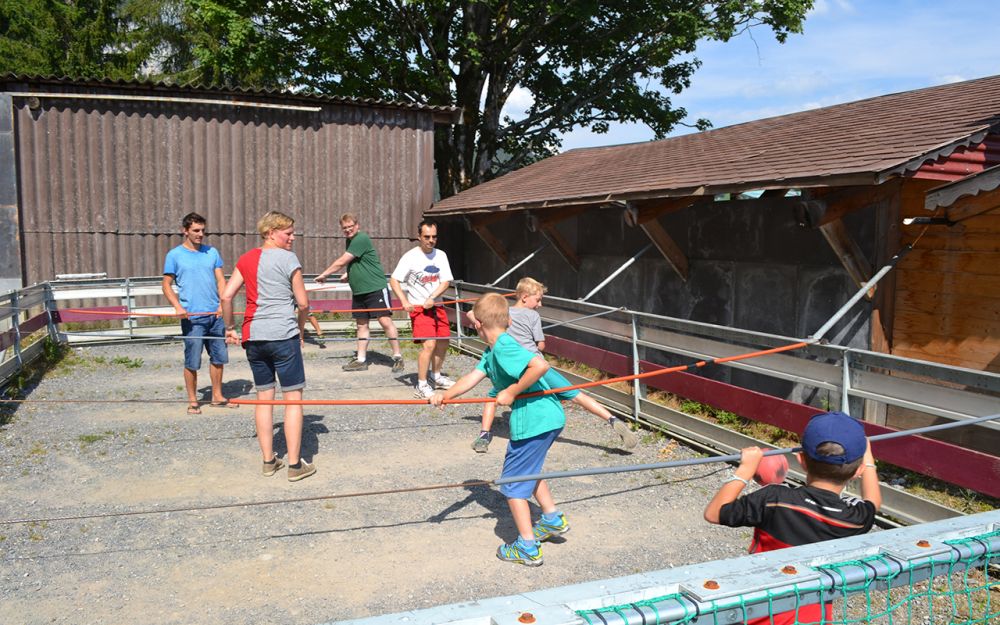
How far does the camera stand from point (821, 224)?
7199 millimetres

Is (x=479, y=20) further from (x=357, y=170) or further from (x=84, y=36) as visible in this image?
(x=84, y=36)

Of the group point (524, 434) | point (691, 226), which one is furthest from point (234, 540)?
point (691, 226)

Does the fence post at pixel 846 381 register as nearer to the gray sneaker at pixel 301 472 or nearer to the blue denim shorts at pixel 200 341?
the gray sneaker at pixel 301 472

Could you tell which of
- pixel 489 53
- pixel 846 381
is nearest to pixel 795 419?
pixel 846 381

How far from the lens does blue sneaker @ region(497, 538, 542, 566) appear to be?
4715 millimetres

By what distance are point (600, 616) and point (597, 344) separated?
10.2m

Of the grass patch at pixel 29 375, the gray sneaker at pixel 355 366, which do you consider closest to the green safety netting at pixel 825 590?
the grass patch at pixel 29 375

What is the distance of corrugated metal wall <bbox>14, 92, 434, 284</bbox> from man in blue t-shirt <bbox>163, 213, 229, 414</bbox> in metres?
6.90

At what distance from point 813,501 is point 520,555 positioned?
2.36m

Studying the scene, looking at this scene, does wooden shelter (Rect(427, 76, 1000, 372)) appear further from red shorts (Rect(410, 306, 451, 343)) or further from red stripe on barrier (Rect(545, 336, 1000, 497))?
red shorts (Rect(410, 306, 451, 343))

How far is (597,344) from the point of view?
11.8 meters

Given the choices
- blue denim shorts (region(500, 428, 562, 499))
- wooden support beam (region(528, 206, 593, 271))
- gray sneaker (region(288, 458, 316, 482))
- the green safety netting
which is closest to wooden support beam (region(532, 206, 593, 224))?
wooden support beam (region(528, 206, 593, 271))

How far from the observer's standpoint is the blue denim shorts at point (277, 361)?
618 cm

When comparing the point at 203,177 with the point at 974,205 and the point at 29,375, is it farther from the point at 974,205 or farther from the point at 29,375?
the point at 974,205
